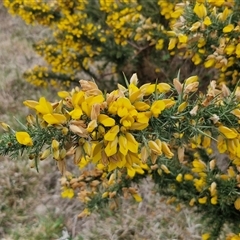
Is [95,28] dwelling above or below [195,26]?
below

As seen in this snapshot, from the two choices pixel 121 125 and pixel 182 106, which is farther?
pixel 182 106

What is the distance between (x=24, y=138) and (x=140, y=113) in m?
0.27

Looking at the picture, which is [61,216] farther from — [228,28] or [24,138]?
[24,138]

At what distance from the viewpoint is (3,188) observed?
10.2ft

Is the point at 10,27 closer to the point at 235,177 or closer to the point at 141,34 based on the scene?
the point at 141,34

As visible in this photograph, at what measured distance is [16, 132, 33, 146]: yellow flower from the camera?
3.27ft

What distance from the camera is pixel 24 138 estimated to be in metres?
1.00

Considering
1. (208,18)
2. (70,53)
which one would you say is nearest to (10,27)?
(70,53)

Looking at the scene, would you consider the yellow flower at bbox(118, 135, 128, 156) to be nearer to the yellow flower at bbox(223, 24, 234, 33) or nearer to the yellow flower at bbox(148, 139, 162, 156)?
the yellow flower at bbox(148, 139, 162, 156)

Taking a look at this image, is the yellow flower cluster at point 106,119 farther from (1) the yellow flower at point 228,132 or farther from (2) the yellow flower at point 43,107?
(1) the yellow flower at point 228,132

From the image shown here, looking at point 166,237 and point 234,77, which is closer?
point 234,77

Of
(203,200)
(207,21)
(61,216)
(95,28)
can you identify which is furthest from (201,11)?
(61,216)

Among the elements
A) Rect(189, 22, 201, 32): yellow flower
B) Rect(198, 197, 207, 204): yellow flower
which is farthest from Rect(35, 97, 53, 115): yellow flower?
Rect(198, 197, 207, 204): yellow flower

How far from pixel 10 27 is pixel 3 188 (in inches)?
115
